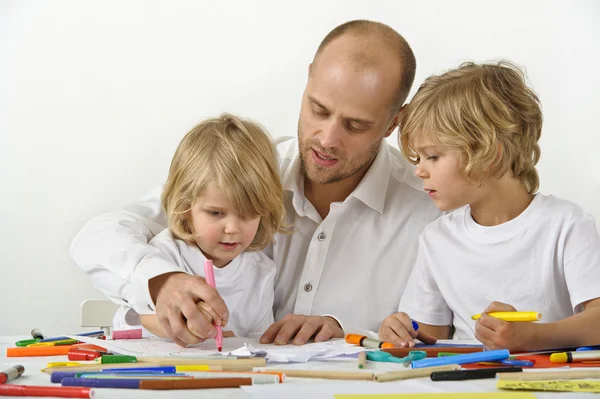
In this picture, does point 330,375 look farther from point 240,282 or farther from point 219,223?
point 240,282

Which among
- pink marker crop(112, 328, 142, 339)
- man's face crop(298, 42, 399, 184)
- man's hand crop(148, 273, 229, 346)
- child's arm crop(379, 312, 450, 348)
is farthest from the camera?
man's face crop(298, 42, 399, 184)

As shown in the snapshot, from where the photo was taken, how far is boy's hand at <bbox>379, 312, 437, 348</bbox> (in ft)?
4.85

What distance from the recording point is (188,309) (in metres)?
1.37

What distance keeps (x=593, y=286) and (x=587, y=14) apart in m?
1.71

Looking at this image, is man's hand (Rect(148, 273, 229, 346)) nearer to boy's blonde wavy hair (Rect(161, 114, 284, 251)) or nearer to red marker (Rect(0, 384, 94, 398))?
boy's blonde wavy hair (Rect(161, 114, 284, 251))

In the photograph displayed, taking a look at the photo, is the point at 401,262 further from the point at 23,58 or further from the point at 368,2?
the point at 23,58

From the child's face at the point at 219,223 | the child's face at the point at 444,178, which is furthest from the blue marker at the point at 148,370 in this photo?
the child's face at the point at 444,178

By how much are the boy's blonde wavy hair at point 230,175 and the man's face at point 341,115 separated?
139 millimetres

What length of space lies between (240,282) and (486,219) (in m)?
0.60

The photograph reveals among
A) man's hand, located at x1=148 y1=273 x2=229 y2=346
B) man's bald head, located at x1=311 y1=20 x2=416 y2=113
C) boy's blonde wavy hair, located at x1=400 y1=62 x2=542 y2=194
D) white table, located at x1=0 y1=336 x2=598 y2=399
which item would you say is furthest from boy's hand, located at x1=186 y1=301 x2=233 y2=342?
man's bald head, located at x1=311 y1=20 x2=416 y2=113

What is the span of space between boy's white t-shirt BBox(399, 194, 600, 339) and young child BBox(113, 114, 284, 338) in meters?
0.38

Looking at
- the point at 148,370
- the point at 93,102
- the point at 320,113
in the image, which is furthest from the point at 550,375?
the point at 93,102

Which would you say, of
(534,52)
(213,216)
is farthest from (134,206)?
(534,52)

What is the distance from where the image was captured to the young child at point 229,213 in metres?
1.72
